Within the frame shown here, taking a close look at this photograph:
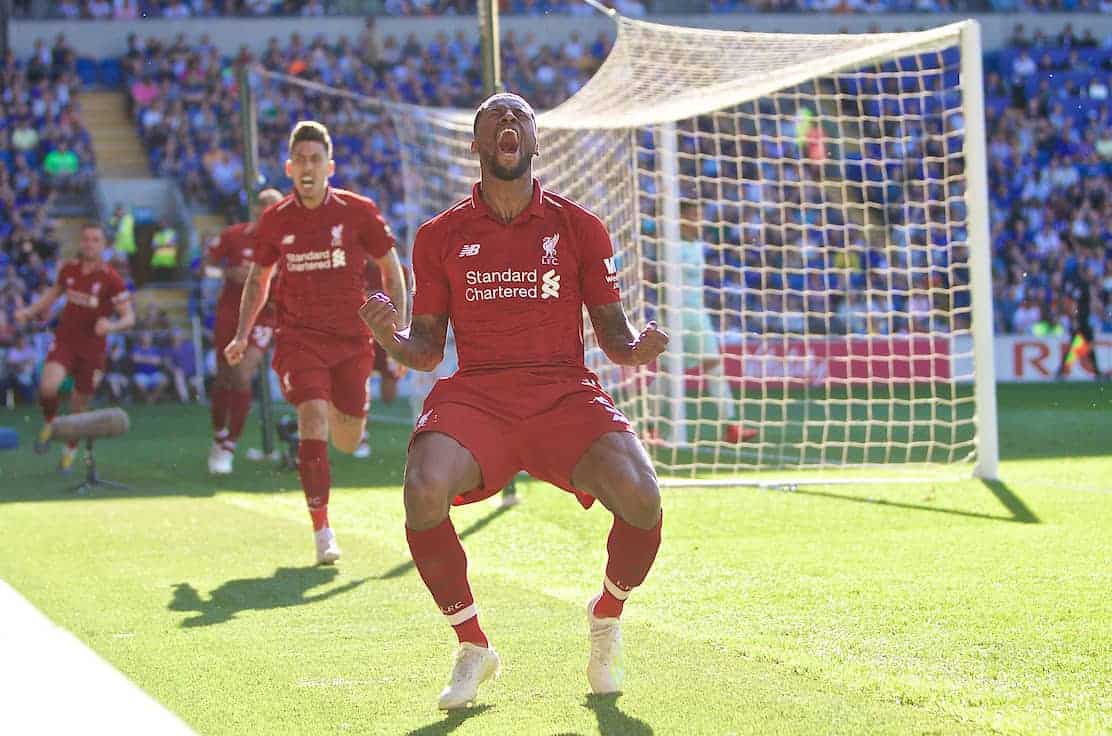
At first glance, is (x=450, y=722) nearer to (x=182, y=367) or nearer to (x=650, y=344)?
(x=650, y=344)

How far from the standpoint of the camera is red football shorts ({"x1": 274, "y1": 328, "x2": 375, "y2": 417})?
8.83 meters

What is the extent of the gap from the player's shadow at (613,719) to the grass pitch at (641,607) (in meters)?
0.01

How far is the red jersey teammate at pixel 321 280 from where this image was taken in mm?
8898

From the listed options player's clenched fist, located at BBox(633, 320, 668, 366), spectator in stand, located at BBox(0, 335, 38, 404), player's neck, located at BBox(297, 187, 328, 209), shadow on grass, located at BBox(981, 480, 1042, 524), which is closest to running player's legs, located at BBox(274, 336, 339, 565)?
player's neck, located at BBox(297, 187, 328, 209)

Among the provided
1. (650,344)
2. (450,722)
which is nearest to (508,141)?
(650,344)

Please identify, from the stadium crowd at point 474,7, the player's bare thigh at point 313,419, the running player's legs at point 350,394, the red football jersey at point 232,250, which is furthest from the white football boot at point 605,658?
the stadium crowd at point 474,7

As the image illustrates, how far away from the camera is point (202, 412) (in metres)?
21.3

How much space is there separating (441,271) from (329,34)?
2853 centimetres

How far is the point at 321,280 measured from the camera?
9039mm

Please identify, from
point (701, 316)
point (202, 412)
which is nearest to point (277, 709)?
point (701, 316)

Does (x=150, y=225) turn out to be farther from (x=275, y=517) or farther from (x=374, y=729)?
(x=374, y=729)

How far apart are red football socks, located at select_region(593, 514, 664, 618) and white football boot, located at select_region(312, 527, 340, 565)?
134 inches

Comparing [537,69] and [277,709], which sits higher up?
[537,69]

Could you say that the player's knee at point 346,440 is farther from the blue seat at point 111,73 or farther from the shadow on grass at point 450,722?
the blue seat at point 111,73
